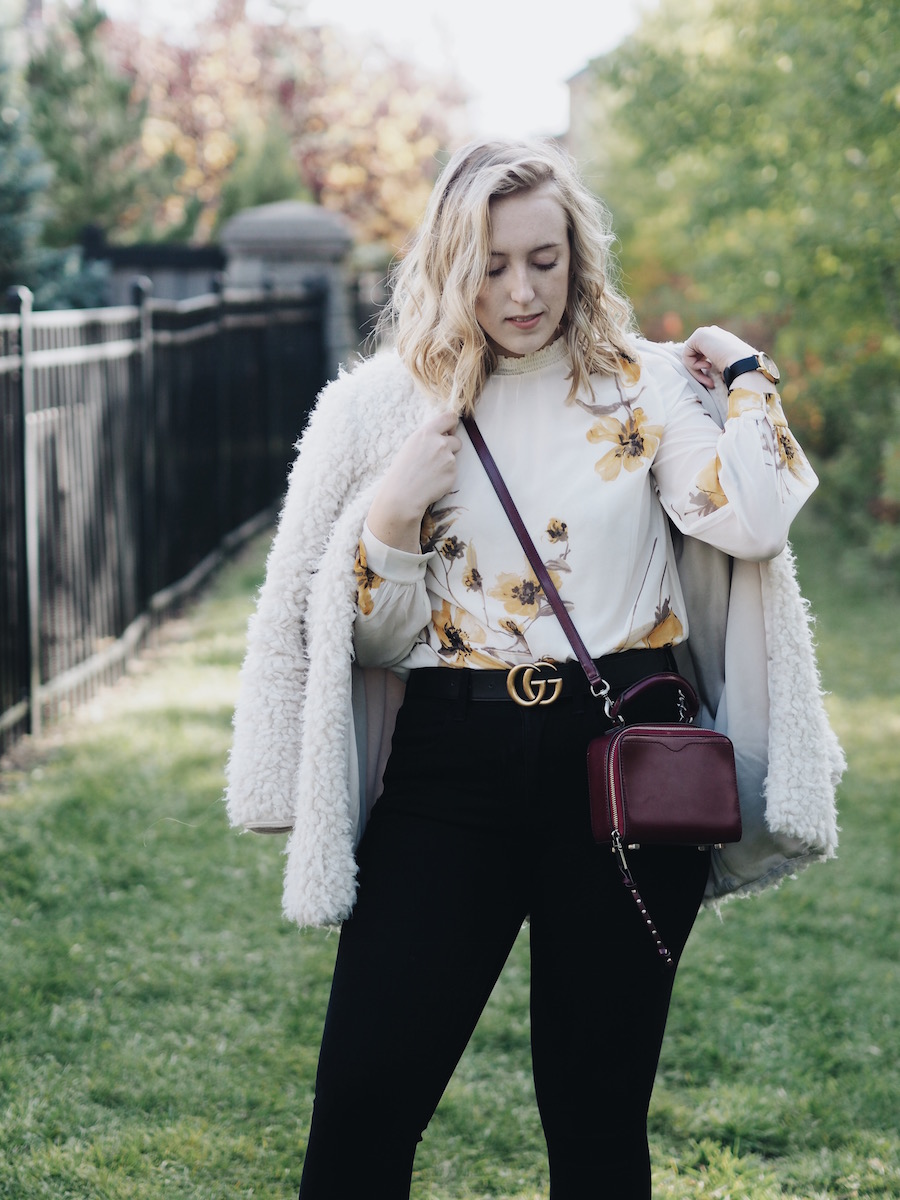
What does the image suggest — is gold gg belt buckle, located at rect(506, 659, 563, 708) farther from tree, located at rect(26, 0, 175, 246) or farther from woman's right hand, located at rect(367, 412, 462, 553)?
tree, located at rect(26, 0, 175, 246)

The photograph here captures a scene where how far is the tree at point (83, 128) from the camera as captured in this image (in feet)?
50.4

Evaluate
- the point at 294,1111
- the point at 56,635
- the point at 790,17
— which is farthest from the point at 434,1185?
the point at 790,17

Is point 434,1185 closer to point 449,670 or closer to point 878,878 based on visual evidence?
point 449,670

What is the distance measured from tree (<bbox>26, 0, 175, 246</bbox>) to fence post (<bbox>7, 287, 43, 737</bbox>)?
407 inches

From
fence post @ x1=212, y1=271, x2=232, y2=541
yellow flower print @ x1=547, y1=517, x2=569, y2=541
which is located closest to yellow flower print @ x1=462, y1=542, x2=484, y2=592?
yellow flower print @ x1=547, y1=517, x2=569, y2=541

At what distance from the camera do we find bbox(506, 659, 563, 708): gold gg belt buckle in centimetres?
210

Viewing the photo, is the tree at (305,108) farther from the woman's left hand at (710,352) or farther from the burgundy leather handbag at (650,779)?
the burgundy leather handbag at (650,779)

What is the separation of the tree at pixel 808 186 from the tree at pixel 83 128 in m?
6.40

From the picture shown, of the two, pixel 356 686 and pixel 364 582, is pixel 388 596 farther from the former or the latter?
pixel 356 686

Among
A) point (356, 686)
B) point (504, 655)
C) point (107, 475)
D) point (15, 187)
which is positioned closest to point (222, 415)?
point (15, 187)

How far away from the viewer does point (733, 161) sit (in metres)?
9.41

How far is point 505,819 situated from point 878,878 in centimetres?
307

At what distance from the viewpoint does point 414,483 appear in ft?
6.97

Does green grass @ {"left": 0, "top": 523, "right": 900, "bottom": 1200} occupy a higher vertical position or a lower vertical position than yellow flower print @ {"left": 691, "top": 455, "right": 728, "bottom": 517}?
lower
